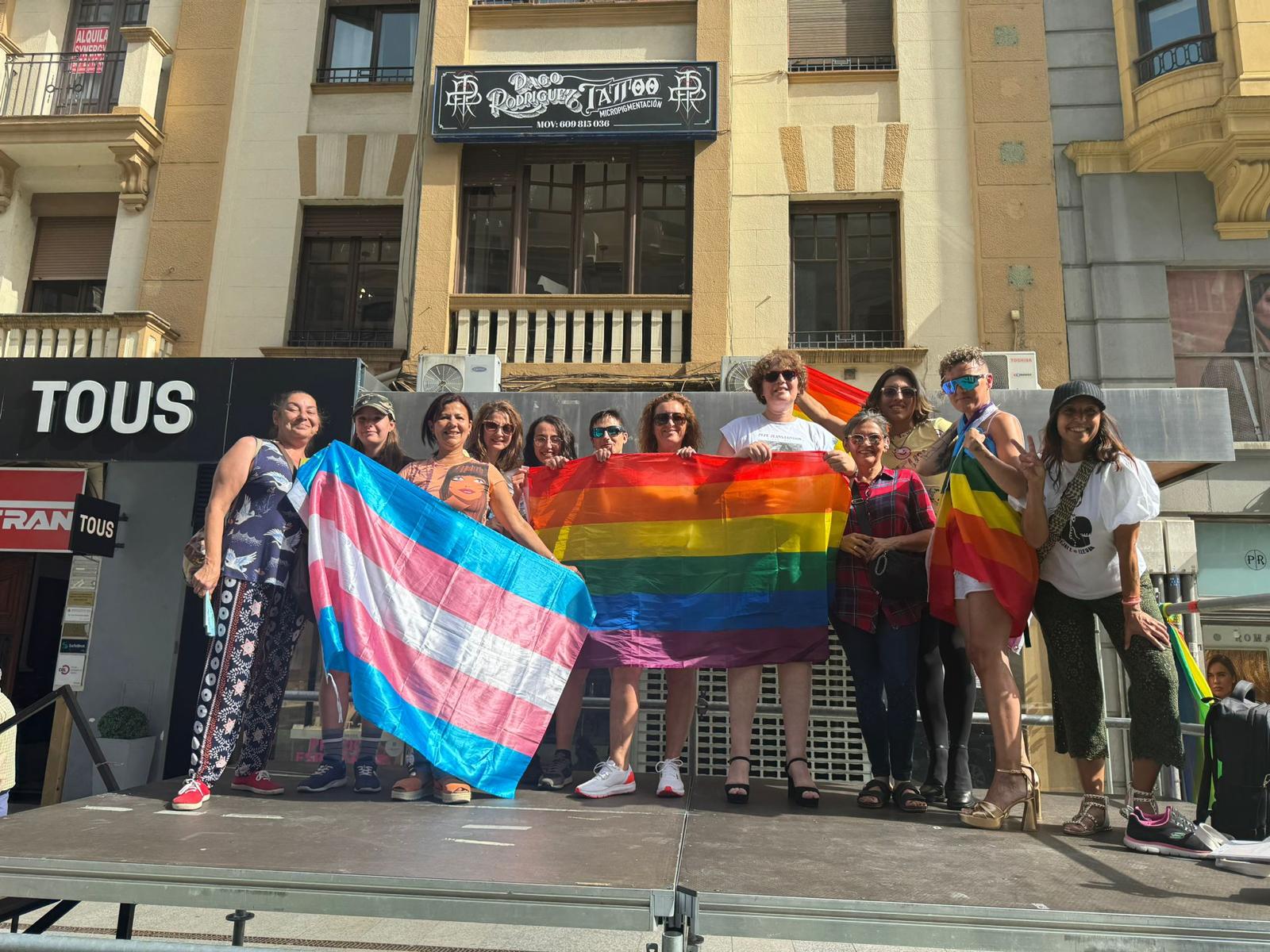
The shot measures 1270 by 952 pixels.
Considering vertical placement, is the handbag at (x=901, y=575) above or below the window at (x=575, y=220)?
below

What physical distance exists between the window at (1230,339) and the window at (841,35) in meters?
4.79

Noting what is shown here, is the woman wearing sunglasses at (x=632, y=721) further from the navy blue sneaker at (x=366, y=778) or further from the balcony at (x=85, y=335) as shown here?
the balcony at (x=85, y=335)

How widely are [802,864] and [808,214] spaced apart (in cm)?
981

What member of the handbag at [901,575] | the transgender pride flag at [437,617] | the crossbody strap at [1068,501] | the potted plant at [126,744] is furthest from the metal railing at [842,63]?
the potted plant at [126,744]

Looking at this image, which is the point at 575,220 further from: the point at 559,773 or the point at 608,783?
the point at 608,783

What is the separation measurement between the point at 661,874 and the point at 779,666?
187 centimetres

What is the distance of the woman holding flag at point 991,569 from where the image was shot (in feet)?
12.3

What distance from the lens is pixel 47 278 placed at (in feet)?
40.1

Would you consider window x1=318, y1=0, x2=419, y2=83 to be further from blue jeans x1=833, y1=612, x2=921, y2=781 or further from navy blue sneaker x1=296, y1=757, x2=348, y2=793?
blue jeans x1=833, y1=612, x2=921, y2=781

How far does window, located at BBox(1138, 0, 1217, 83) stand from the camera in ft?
33.9

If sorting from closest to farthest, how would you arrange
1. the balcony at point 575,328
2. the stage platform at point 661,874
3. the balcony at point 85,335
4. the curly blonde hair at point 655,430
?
the stage platform at point 661,874
the curly blonde hair at point 655,430
the balcony at point 575,328
the balcony at point 85,335

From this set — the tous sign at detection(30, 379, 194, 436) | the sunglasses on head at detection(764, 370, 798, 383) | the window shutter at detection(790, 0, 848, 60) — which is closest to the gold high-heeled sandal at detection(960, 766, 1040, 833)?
the sunglasses on head at detection(764, 370, 798, 383)

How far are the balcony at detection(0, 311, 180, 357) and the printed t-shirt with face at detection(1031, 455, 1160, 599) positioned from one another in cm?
1044

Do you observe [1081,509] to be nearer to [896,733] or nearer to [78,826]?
[896,733]
